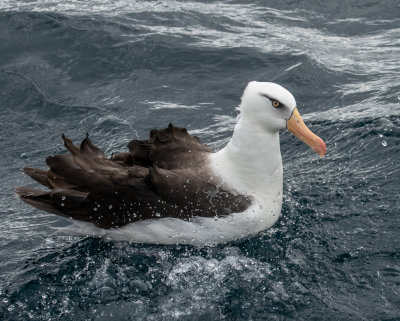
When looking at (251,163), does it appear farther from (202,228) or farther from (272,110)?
(202,228)

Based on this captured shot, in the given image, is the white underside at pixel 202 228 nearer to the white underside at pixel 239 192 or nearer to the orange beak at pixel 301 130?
the white underside at pixel 239 192

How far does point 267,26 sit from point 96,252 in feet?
21.0

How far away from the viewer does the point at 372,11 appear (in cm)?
1281

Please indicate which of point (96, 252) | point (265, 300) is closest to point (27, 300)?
point (96, 252)

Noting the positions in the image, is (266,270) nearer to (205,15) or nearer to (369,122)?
(369,122)

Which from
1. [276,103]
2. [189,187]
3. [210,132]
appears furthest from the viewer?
[210,132]

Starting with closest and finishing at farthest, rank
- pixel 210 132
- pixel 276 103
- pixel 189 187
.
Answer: pixel 189 187, pixel 276 103, pixel 210 132

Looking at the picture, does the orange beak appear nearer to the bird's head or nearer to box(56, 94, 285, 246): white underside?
the bird's head

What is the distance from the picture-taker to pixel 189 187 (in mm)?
6883

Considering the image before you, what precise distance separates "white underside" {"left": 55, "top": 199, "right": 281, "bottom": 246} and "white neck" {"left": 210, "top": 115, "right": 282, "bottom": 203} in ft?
0.61

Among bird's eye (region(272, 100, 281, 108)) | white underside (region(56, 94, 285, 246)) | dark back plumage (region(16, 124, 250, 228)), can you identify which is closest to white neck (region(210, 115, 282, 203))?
white underside (region(56, 94, 285, 246))

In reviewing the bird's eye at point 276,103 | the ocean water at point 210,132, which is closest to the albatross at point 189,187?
the bird's eye at point 276,103

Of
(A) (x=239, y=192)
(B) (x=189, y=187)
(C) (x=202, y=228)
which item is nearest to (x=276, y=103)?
(A) (x=239, y=192)

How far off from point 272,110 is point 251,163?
21.1 inches
